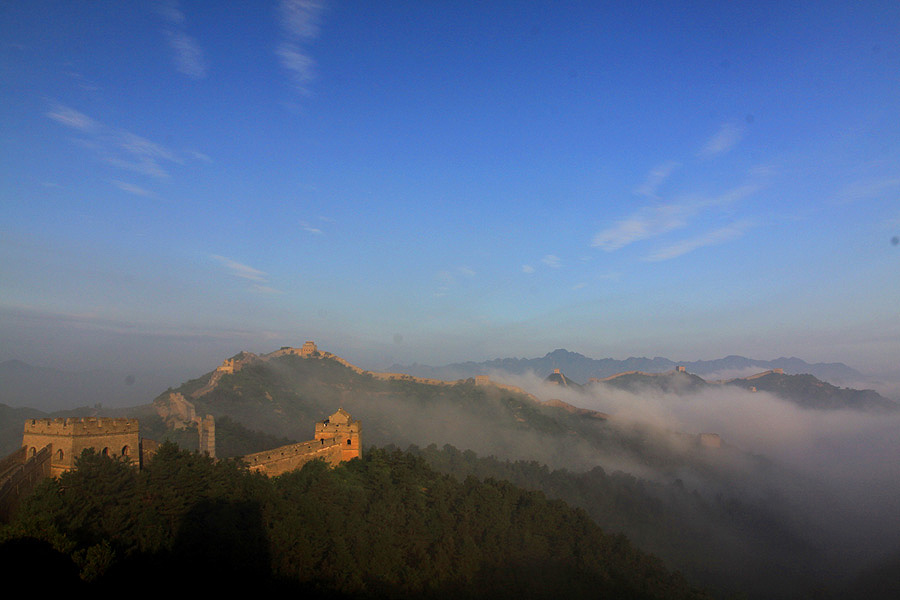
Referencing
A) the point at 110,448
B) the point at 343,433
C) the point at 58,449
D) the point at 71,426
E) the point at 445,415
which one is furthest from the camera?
the point at 445,415

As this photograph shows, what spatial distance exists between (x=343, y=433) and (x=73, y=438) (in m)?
18.9

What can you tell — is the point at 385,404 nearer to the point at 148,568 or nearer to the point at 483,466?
the point at 483,466

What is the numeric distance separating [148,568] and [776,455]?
193094 mm

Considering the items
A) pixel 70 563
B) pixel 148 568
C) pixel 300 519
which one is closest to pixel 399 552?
pixel 300 519

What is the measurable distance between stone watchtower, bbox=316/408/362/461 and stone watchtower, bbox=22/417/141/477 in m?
15.4

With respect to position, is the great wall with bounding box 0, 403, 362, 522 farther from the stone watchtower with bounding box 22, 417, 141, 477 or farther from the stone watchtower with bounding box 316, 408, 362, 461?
the stone watchtower with bounding box 316, 408, 362, 461

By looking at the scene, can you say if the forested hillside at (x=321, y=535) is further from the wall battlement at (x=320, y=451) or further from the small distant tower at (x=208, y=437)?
the small distant tower at (x=208, y=437)

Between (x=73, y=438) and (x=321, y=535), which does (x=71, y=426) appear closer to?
(x=73, y=438)

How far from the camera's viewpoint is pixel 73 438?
21.0 meters

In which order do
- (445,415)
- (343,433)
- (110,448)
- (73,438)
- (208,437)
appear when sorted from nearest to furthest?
(73,438) < (110,448) < (343,433) < (208,437) < (445,415)

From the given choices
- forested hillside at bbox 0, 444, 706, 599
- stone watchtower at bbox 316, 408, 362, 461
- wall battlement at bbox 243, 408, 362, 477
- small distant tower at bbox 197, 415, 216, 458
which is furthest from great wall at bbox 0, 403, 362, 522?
small distant tower at bbox 197, 415, 216, 458

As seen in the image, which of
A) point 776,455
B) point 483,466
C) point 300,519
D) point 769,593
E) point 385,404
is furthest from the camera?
point 776,455

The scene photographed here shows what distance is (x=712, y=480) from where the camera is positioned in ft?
379

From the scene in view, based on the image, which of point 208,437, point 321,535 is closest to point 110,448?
point 321,535
